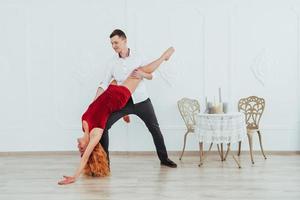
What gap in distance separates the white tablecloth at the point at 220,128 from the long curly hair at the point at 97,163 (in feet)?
3.70

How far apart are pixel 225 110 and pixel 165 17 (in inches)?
62.5

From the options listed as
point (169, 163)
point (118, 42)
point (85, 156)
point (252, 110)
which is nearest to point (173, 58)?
point (252, 110)

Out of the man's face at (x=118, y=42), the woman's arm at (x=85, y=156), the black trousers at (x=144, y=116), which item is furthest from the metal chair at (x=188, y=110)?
the woman's arm at (x=85, y=156)

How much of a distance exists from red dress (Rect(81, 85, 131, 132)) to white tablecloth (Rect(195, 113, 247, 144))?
0.92 metres

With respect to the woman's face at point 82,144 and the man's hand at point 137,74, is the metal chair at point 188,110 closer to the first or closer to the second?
the man's hand at point 137,74

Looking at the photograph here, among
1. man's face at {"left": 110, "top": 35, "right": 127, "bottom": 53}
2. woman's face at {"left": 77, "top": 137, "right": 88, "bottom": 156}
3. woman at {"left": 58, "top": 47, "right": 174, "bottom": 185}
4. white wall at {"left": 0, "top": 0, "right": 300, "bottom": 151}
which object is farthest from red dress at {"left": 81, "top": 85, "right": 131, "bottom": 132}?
white wall at {"left": 0, "top": 0, "right": 300, "bottom": 151}

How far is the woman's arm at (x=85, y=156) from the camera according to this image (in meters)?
4.20

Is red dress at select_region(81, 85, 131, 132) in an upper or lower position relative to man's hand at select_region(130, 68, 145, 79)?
lower

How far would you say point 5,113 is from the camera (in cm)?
590

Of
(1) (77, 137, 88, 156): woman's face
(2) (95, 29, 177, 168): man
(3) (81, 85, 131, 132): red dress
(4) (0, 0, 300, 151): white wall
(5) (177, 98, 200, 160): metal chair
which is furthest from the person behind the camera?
(4) (0, 0, 300, 151): white wall

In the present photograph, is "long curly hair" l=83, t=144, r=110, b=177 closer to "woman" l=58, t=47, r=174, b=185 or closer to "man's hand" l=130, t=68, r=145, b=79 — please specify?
"woman" l=58, t=47, r=174, b=185

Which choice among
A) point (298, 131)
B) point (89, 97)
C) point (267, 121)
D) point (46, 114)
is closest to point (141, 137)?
point (89, 97)

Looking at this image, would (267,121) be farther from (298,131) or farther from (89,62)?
(89,62)

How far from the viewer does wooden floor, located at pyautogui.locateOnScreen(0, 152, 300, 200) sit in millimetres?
3787
